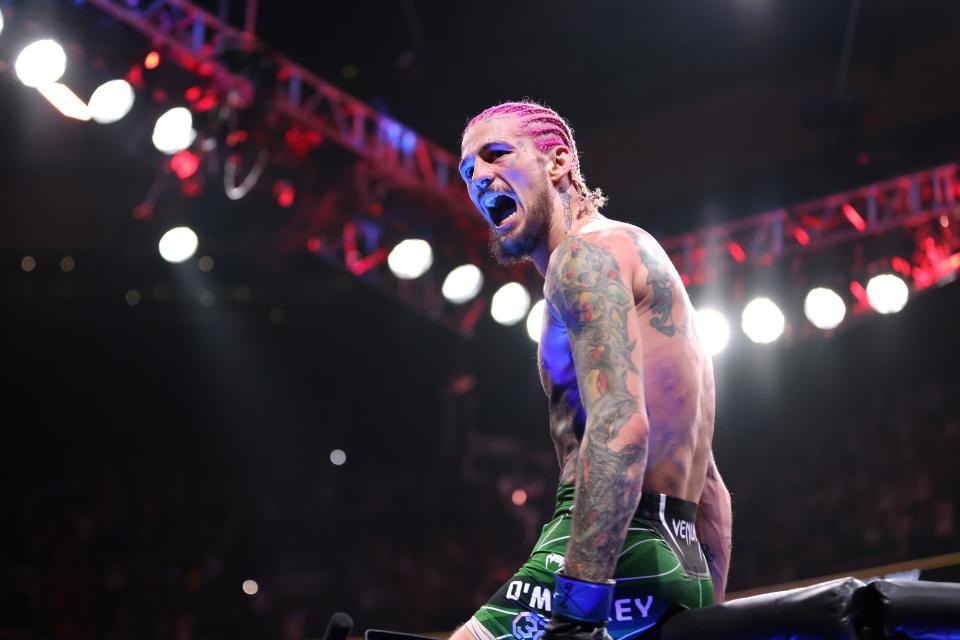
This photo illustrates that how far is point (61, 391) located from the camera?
459 inches

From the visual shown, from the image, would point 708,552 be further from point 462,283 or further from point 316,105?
point 462,283

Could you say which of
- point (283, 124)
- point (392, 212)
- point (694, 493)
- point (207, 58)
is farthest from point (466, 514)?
point (694, 493)

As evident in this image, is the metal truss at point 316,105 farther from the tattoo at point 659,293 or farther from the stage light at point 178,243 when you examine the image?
the tattoo at point 659,293

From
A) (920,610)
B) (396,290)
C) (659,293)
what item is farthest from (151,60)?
(920,610)

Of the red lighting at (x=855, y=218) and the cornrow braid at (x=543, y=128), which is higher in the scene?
the red lighting at (x=855, y=218)

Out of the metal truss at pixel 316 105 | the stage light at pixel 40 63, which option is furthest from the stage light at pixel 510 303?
the stage light at pixel 40 63

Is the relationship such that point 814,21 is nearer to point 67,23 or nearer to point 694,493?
point 67,23

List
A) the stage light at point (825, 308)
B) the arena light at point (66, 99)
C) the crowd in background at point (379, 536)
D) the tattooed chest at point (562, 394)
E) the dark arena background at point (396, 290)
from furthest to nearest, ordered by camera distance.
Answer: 1. the crowd in background at point (379, 536)
2. the stage light at point (825, 308)
3. the dark arena background at point (396, 290)
4. the arena light at point (66, 99)
5. the tattooed chest at point (562, 394)

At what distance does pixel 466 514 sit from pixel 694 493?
7.94m

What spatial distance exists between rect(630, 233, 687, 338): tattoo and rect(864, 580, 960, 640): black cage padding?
1.85 feet

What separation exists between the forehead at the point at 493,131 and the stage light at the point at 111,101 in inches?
186

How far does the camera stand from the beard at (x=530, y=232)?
6.47ft

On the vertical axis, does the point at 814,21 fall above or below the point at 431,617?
above

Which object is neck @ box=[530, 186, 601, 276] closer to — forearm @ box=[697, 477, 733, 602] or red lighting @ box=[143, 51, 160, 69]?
forearm @ box=[697, 477, 733, 602]
